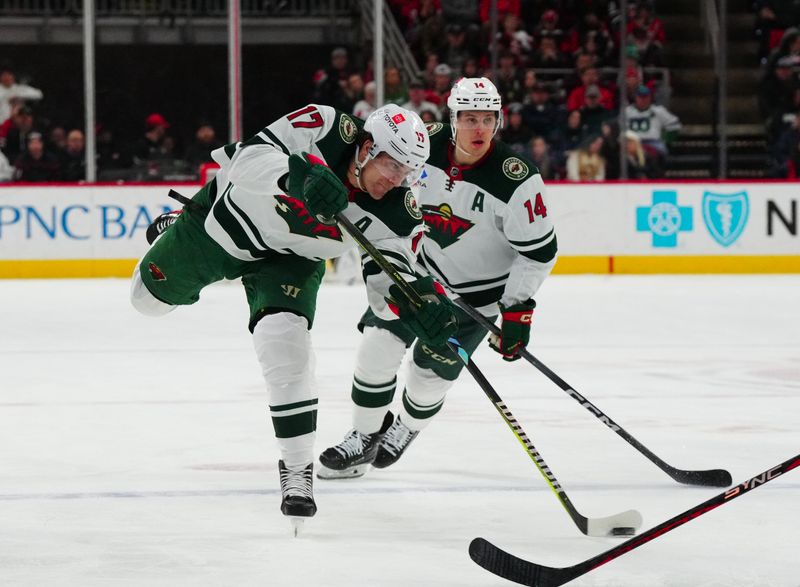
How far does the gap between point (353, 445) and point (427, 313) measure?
746 millimetres

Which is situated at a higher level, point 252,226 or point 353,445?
point 252,226

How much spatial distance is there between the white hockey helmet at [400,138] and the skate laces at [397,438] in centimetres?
94

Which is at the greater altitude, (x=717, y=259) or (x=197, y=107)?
(x=197, y=107)

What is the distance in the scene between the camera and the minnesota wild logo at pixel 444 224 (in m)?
3.84

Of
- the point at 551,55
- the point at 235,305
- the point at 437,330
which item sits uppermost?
the point at 551,55

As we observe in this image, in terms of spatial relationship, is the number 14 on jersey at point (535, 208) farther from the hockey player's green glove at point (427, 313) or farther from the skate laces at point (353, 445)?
the skate laces at point (353, 445)

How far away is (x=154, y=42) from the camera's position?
40.9ft

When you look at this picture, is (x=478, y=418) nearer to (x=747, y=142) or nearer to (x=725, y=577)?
(x=725, y=577)

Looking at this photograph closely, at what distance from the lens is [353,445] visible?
12.1 feet

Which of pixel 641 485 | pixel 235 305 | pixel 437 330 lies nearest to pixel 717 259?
pixel 235 305

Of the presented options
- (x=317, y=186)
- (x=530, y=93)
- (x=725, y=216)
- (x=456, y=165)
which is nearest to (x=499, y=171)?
(x=456, y=165)

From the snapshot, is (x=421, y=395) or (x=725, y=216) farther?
(x=725, y=216)

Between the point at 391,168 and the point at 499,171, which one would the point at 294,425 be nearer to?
the point at 391,168

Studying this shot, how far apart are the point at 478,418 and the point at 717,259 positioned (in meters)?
5.35
